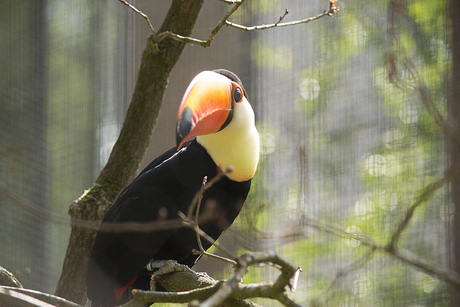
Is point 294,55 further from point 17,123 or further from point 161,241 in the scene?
point 17,123

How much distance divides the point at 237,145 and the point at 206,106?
0.21m

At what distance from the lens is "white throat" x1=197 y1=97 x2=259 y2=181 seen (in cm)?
131

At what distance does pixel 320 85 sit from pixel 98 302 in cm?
113

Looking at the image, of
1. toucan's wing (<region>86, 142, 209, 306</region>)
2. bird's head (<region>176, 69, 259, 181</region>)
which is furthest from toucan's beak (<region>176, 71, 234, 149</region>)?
toucan's wing (<region>86, 142, 209, 306</region>)

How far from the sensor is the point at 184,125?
1.05 meters

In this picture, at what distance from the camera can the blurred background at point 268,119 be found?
141cm

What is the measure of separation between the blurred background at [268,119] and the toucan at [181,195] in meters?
0.16

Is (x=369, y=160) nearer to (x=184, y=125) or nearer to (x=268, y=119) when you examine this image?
(x=268, y=119)

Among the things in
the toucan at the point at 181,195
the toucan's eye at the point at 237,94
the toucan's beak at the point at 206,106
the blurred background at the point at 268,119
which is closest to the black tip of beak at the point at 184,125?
the toucan's beak at the point at 206,106

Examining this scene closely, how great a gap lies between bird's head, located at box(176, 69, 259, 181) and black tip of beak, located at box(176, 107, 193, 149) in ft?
0.06

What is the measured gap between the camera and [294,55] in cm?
183

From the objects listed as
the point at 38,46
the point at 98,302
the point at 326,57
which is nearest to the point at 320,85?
the point at 326,57

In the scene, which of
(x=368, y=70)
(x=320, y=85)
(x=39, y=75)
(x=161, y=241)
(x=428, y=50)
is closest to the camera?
(x=428, y=50)

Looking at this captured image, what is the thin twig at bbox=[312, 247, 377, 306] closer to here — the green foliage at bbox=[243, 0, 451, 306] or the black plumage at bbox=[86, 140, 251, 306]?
the green foliage at bbox=[243, 0, 451, 306]
